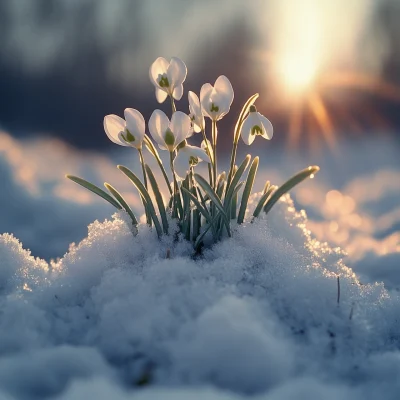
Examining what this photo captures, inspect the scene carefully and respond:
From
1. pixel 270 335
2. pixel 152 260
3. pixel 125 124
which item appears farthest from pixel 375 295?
pixel 125 124

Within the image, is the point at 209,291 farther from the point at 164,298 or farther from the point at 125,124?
the point at 125,124

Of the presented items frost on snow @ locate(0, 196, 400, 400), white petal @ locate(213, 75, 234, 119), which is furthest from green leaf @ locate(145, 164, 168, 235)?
white petal @ locate(213, 75, 234, 119)

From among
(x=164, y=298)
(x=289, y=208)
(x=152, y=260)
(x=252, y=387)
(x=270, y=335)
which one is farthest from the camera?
(x=289, y=208)

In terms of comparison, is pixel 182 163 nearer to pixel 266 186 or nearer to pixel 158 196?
pixel 158 196

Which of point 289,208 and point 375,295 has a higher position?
point 289,208

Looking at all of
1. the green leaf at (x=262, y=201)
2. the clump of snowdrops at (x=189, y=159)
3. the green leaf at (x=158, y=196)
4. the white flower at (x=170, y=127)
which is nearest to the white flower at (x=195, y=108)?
the clump of snowdrops at (x=189, y=159)
